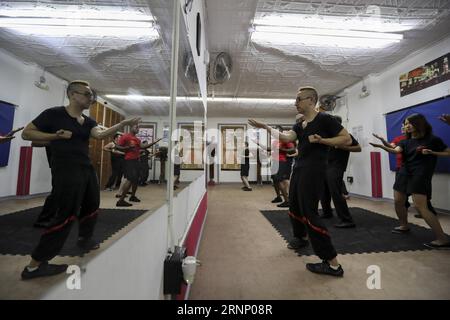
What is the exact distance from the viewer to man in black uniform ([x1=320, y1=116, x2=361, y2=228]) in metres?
2.76

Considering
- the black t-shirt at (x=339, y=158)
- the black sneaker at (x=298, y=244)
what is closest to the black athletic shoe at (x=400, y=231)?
the black t-shirt at (x=339, y=158)

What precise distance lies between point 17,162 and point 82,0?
0.40m

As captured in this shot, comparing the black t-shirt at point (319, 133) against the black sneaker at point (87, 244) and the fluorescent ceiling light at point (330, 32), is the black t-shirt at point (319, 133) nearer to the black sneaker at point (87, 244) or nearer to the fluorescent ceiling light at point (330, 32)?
the black sneaker at point (87, 244)

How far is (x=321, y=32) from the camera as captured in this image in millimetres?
3412

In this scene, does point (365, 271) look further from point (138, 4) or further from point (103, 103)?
point (138, 4)

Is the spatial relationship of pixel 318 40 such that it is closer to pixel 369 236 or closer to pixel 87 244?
pixel 369 236

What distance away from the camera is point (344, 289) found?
1451 mm

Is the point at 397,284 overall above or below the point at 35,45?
below

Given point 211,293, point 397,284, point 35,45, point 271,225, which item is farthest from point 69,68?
point 271,225

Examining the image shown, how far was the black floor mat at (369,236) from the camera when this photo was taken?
6.91 ft

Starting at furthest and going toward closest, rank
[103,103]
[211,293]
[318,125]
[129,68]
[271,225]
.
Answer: [271,225] → [318,125] → [211,293] → [129,68] → [103,103]

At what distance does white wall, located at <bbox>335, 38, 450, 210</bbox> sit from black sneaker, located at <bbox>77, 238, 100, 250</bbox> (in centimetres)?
519

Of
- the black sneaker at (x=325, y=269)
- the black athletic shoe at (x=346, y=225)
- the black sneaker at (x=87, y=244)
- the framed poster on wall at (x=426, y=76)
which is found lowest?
the black sneaker at (x=325, y=269)

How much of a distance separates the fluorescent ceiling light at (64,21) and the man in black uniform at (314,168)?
1329 millimetres
